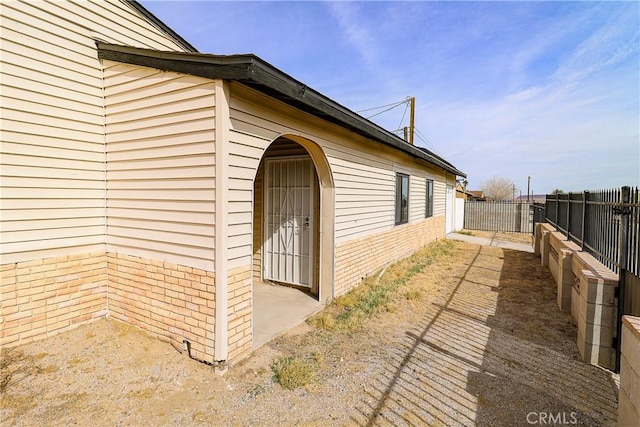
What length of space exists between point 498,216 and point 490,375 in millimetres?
16768

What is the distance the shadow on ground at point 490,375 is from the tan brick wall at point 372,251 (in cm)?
145

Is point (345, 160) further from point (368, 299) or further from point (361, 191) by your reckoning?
point (368, 299)

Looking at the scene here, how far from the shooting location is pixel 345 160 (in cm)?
517

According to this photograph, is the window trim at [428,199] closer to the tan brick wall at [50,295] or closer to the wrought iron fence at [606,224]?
the wrought iron fence at [606,224]

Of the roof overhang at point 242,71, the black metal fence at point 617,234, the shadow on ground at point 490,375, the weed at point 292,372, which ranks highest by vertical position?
the roof overhang at point 242,71

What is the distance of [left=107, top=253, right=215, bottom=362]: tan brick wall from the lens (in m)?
2.97

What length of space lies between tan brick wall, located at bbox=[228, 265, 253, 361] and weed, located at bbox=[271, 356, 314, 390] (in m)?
0.39

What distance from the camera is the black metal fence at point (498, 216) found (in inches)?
658

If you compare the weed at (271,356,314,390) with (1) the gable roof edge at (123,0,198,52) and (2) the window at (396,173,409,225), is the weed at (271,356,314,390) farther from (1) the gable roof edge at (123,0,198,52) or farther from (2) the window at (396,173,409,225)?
(2) the window at (396,173,409,225)

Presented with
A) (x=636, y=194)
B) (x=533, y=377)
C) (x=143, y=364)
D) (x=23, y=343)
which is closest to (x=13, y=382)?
(x=23, y=343)

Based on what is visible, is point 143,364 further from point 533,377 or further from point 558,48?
point 558,48

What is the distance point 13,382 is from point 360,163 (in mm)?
5318

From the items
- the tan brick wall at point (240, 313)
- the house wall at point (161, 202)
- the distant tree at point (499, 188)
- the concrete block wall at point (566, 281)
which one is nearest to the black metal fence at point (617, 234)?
the concrete block wall at point (566, 281)

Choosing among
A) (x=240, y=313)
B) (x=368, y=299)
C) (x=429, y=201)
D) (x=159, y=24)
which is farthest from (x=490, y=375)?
(x=429, y=201)
